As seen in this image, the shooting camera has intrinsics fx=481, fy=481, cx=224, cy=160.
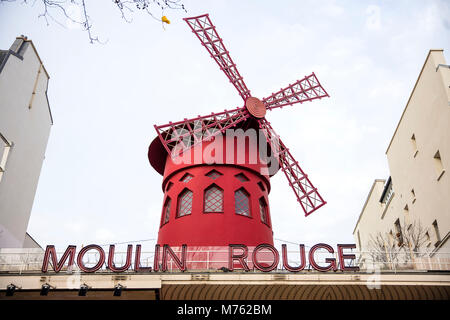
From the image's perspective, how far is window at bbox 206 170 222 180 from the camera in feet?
42.9

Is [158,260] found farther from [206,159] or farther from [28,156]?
[28,156]

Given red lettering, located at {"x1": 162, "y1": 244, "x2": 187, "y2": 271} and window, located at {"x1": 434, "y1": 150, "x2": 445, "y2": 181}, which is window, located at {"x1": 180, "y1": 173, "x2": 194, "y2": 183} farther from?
window, located at {"x1": 434, "y1": 150, "x2": 445, "y2": 181}

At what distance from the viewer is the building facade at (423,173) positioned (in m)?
12.8

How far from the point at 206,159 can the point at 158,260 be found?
3.75 meters

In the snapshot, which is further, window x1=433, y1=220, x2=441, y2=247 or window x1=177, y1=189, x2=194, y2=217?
window x1=433, y1=220, x2=441, y2=247

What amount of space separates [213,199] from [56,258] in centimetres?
428

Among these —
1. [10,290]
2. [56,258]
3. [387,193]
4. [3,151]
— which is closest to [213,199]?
[56,258]

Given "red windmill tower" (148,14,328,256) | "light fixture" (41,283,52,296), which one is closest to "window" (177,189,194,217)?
"red windmill tower" (148,14,328,256)

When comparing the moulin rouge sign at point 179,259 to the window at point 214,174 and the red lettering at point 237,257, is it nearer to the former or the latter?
the red lettering at point 237,257

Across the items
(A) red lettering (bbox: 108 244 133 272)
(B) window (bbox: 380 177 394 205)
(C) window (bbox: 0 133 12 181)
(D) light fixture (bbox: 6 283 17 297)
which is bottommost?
(D) light fixture (bbox: 6 283 17 297)

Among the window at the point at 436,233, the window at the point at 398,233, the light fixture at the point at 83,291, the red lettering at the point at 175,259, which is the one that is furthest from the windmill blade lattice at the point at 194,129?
the window at the point at 398,233

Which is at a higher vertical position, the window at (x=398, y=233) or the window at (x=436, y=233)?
the window at (x=398, y=233)

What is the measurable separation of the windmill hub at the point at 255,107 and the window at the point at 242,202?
7.68 feet
